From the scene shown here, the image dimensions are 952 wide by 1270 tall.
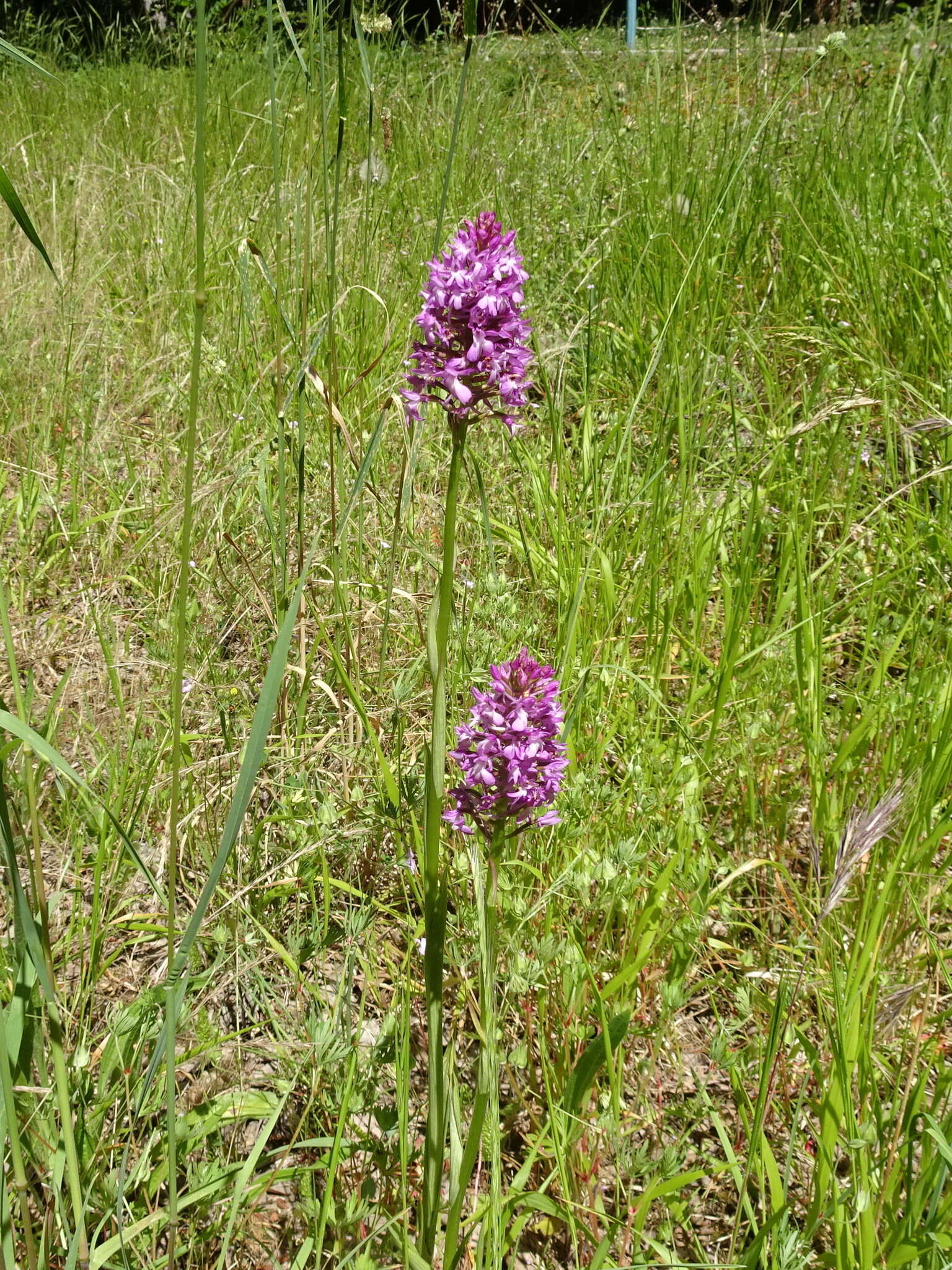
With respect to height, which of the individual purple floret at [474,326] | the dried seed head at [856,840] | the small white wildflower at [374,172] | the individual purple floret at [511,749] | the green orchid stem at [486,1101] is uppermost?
the small white wildflower at [374,172]

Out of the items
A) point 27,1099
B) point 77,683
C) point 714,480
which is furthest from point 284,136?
point 27,1099

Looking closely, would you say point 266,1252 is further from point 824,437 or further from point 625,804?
point 824,437

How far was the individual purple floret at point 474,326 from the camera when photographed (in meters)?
0.93

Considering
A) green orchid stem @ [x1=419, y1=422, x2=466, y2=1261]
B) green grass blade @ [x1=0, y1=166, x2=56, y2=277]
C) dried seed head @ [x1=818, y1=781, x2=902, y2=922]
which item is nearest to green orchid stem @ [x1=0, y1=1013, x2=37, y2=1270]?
green orchid stem @ [x1=419, y1=422, x2=466, y2=1261]

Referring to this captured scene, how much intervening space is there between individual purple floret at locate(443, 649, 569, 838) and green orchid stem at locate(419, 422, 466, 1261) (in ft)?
0.36

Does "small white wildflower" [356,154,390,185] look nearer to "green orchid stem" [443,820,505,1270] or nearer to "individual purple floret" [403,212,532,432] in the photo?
"individual purple floret" [403,212,532,432]

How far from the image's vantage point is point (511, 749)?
1009 millimetres

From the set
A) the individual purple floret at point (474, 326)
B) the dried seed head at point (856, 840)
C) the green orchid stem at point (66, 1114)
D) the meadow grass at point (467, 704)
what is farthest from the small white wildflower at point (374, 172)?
the green orchid stem at point (66, 1114)

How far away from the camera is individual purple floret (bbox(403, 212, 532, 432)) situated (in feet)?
3.06

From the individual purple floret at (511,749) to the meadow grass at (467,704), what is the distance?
0.21m

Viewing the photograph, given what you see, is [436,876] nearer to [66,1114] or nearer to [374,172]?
[66,1114]

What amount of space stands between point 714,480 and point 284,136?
2.15 m

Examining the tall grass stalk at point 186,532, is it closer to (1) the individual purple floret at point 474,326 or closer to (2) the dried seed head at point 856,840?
(1) the individual purple floret at point 474,326

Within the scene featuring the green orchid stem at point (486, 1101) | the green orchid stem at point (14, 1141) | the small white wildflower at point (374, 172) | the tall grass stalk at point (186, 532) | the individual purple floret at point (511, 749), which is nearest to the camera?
the tall grass stalk at point (186, 532)
